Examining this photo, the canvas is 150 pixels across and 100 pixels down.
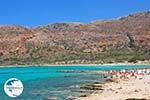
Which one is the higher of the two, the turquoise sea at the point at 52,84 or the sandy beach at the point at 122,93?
the turquoise sea at the point at 52,84

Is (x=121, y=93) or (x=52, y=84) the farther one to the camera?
(x=52, y=84)

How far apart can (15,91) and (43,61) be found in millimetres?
182508

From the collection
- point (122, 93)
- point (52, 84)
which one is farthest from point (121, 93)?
point (52, 84)

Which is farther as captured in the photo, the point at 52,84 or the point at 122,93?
the point at 52,84

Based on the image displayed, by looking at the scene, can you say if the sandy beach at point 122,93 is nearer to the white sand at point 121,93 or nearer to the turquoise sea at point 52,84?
the white sand at point 121,93

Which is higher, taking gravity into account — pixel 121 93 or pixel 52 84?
pixel 52 84

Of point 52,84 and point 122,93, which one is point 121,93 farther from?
point 52,84

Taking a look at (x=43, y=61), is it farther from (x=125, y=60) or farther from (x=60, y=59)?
(x=125, y=60)

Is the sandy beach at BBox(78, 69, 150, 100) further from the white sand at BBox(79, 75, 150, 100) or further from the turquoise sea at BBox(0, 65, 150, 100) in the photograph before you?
the turquoise sea at BBox(0, 65, 150, 100)

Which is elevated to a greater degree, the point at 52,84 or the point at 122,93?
the point at 52,84

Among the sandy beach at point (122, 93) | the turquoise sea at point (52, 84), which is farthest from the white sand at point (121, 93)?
the turquoise sea at point (52, 84)

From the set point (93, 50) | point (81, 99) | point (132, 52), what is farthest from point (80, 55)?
point (81, 99)

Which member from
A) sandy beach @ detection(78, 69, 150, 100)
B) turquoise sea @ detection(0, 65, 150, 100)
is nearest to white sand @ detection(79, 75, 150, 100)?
sandy beach @ detection(78, 69, 150, 100)

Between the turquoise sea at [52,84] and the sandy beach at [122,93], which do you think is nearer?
the sandy beach at [122,93]
